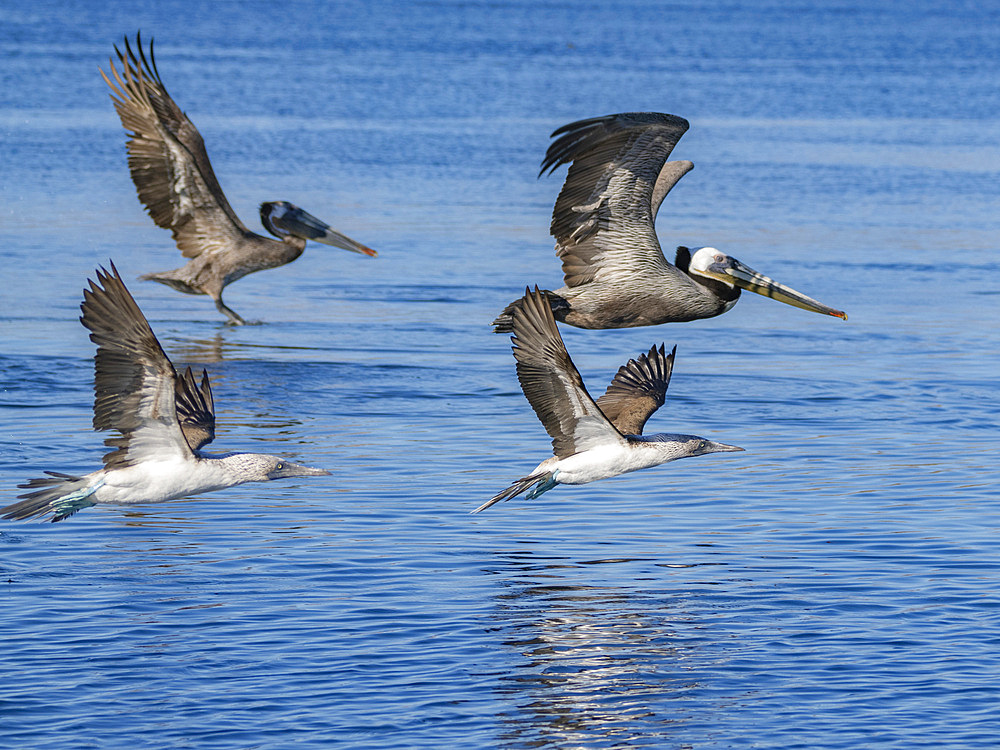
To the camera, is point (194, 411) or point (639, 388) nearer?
point (194, 411)

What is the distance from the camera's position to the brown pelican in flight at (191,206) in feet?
53.9

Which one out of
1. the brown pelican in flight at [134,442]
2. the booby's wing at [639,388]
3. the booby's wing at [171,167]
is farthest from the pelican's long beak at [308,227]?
the brown pelican in flight at [134,442]

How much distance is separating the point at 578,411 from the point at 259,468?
1810mm

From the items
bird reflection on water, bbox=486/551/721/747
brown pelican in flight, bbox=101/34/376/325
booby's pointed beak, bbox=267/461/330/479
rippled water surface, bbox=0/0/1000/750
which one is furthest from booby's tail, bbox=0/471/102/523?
brown pelican in flight, bbox=101/34/376/325

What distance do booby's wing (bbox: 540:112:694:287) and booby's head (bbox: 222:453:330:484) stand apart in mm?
2501

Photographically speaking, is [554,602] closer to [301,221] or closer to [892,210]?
[301,221]

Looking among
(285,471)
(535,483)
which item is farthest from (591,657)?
(285,471)

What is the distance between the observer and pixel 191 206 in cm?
1734

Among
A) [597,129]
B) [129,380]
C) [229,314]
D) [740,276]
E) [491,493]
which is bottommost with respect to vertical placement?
[491,493]

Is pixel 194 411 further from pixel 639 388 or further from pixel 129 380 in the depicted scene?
pixel 639 388

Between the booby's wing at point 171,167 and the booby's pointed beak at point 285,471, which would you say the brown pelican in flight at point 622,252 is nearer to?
the booby's pointed beak at point 285,471

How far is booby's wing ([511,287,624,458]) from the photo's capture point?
895 centimetres

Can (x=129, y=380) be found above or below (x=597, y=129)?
below

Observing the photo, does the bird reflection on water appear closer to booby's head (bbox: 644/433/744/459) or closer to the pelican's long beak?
booby's head (bbox: 644/433/744/459)
